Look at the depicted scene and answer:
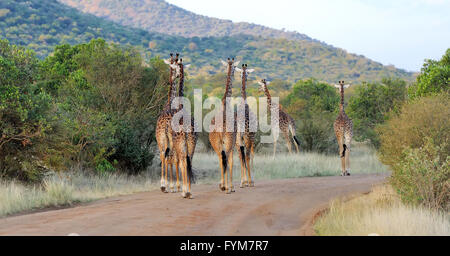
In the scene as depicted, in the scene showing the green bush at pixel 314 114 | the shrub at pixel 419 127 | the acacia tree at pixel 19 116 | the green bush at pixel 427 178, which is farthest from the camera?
the green bush at pixel 314 114

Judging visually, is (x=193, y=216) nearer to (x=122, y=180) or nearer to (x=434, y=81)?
(x=122, y=180)

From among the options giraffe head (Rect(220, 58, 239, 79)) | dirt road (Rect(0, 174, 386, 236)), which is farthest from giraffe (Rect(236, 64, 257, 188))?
dirt road (Rect(0, 174, 386, 236))

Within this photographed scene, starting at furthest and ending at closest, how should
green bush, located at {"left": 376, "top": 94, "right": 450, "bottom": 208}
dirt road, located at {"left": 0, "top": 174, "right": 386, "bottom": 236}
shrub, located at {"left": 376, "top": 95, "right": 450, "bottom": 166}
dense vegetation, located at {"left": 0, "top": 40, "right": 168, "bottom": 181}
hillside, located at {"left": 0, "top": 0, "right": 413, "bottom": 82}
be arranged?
hillside, located at {"left": 0, "top": 0, "right": 413, "bottom": 82} → dense vegetation, located at {"left": 0, "top": 40, "right": 168, "bottom": 181} → shrub, located at {"left": 376, "top": 95, "right": 450, "bottom": 166} → green bush, located at {"left": 376, "top": 94, "right": 450, "bottom": 208} → dirt road, located at {"left": 0, "top": 174, "right": 386, "bottom": 236}

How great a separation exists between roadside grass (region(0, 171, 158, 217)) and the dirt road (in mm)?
1279

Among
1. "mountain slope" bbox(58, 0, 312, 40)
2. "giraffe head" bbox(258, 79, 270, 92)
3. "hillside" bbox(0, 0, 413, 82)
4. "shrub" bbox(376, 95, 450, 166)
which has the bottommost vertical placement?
"shrub" bbox(376, 95, 450, 166)

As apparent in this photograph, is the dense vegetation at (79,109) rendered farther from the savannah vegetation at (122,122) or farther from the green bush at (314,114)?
the green bush at (314,114)

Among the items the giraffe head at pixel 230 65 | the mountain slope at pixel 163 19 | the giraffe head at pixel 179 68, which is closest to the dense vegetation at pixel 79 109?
the giraffe head at pixel 179 68

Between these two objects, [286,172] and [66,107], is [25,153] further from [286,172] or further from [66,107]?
[286,172]

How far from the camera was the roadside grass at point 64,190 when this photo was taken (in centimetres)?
1187

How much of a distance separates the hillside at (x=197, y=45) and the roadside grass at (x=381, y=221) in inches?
1757

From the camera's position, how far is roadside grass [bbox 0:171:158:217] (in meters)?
11.9

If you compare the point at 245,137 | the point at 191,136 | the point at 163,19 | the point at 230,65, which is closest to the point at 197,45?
the point at 163,19

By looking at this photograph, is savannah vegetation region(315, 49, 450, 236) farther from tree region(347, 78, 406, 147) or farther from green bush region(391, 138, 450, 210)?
tree region(347, 78, 406, 147)

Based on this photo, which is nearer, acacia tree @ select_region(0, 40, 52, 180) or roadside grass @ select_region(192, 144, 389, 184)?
acacia tree @ select_region(0, 40, 52, 180)
